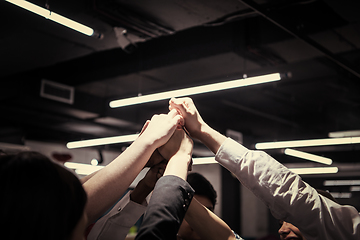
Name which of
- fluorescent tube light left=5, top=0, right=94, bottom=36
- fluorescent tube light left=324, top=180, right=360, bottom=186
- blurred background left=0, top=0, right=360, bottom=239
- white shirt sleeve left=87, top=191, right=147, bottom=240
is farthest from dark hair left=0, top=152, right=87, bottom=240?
fluorescent tube light left=324, top=180, right=360, bottom=186

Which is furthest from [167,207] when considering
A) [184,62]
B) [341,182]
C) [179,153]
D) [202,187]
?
[341,182]

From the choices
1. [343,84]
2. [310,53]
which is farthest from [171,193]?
[343,84]

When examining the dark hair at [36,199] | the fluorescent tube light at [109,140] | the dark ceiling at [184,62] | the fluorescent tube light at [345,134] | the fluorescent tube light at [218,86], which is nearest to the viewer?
the dark hair at [36,199]

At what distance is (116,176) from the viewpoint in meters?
0.92

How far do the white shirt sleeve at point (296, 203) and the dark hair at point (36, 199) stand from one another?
21.7 inches

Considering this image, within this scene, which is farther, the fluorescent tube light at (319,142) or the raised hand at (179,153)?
the fluorescent tube light at (319,142)

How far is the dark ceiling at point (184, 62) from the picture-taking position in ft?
12.9

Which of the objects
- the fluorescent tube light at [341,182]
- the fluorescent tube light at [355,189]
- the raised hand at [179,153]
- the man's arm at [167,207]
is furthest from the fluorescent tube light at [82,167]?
the fluorescent tube light at [355,189]

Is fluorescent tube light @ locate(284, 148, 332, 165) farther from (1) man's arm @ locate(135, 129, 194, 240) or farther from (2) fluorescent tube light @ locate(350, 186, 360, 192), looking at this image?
(2) fluorescent tube light @ locate(350, 186, 360, 192)

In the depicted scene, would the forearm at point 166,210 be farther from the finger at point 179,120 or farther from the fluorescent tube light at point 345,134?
the fluorescent tube light at point 345,134

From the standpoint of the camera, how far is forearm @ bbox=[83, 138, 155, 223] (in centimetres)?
88

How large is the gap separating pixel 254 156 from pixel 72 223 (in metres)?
0.60

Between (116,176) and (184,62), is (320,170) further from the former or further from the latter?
(116,176)

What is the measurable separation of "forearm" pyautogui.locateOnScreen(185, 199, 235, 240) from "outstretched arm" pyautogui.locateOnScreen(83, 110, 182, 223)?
33cm
